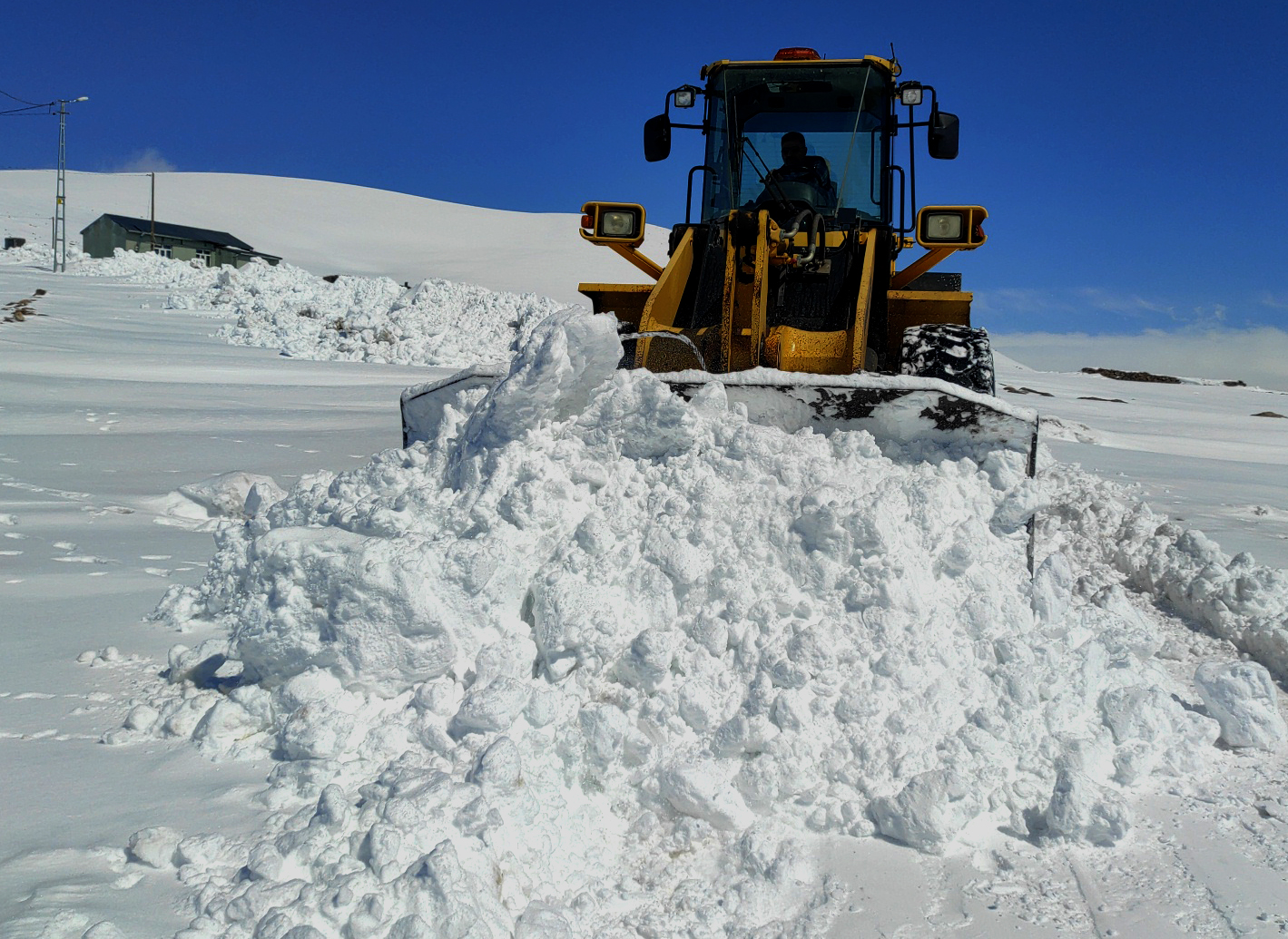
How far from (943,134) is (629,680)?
11.9 feet

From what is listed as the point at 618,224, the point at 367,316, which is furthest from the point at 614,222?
the point at 367,316

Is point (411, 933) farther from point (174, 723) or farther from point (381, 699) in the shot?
point (174, 723)

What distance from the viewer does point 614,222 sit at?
5.54m

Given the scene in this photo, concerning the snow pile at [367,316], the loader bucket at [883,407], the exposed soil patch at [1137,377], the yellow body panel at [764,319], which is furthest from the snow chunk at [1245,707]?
the exposed soil patch at [1137,377]

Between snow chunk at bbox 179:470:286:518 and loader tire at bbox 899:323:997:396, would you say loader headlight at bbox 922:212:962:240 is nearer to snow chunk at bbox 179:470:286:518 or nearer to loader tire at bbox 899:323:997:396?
loader tire at bbox 899:323:997:396

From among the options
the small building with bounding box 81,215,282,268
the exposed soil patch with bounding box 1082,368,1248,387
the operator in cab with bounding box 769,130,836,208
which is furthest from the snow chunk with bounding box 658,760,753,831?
the small building with bounding box 81,215,282,268

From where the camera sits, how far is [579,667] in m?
2.71

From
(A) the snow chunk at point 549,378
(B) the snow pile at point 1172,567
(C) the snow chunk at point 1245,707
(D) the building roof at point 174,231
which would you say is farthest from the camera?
(D) the building roof at point 174,231

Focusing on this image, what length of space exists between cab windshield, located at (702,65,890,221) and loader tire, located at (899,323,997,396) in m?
1.25

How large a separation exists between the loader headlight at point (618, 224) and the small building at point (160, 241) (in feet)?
121

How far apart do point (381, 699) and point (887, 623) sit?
58.0 inches

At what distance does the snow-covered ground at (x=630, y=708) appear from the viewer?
6.80 feet

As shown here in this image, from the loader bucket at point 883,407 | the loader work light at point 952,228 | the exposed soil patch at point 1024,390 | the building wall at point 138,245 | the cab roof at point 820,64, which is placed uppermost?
the building wall at point 138,245

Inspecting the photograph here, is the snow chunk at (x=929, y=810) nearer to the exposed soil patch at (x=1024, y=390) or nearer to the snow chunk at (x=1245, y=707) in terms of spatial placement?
the snow chunk at (x=1245, y=707)
